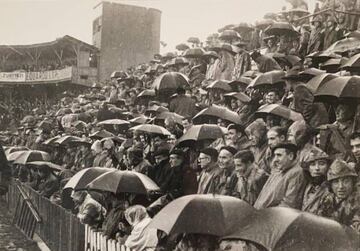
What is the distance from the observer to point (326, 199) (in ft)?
17.1

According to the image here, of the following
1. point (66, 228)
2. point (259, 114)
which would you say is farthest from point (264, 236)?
point (66, 228)

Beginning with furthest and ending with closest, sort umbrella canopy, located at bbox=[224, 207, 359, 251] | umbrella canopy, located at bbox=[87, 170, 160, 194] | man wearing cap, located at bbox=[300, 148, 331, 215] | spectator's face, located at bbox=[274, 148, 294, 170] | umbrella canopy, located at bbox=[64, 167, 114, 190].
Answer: umbrella canopy, located at bbox=[64, 167, 114, 190], umbrella canopy, located at bbox=[87, 170, 160, 194], spectator's face, located at bbox=[274, 148, 294, 170], man wearing cap, located at bbox=[300, 148, 331, 215], umbrella canopy, located at bbox=[224, 207, 359, 251]

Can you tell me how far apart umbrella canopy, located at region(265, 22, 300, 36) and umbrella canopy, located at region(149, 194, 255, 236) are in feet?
26.6

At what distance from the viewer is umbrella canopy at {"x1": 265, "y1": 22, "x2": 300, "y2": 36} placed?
12609 millimetres

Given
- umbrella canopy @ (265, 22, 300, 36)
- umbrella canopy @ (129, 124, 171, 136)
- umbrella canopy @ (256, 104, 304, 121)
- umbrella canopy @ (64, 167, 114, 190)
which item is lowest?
umbrella canopy @ (64, 167, 114, 190)

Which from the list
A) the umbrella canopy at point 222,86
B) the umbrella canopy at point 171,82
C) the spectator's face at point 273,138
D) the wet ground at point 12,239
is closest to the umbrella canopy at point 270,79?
the umbrella canopy at point 222,86

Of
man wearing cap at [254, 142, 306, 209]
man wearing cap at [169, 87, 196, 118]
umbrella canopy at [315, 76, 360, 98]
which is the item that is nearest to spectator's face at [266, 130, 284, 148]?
man wearing cap at [254, 142, 306, 209]

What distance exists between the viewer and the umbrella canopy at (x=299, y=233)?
399cm

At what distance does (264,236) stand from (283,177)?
1821mm

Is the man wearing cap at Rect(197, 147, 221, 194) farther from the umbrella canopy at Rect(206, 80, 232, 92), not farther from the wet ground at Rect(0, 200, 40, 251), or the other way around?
the wet ground at Rect(0, 200, 40, 251)

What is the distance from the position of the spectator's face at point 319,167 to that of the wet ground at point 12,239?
6.59 metres

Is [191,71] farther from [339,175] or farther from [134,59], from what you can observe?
[134,59]

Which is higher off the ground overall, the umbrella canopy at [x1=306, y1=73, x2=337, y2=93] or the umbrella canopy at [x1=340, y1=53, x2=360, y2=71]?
the umbrella canopy at [x1=340, y1=53, x2=360, y2=71]

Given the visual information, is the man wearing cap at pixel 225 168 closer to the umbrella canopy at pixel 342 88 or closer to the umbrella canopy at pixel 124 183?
the umbrella canopy at pixel 124 183
